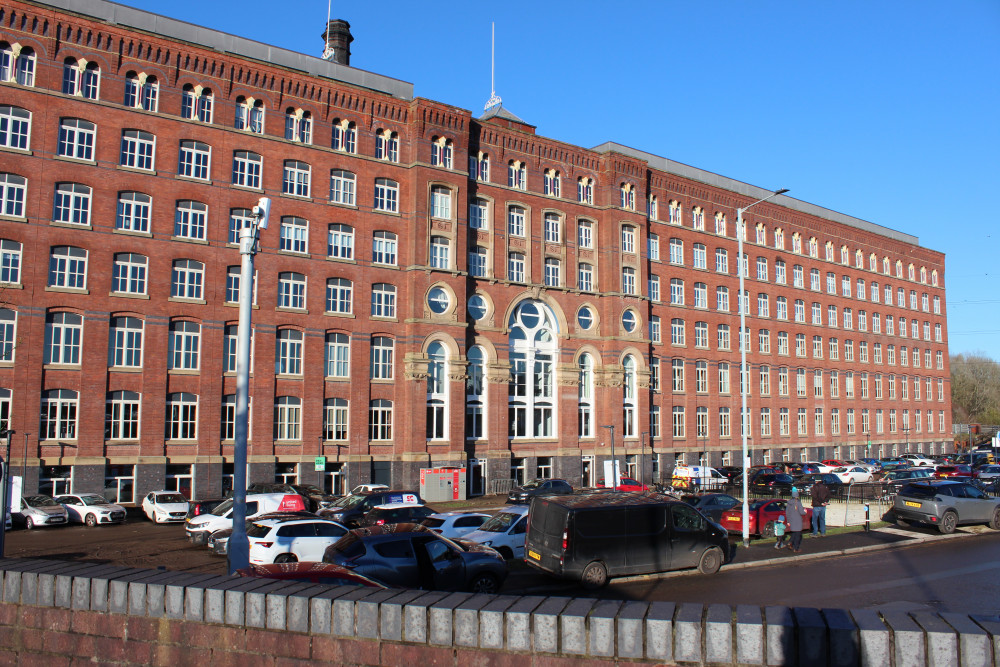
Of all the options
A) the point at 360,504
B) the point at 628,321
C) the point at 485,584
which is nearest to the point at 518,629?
the point at 485,584

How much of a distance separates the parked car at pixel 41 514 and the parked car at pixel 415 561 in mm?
20369

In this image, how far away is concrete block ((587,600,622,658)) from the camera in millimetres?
6629

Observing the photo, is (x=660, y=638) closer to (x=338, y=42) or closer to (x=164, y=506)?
(x=164, y=506)

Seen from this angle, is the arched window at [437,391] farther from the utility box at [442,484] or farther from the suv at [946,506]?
the suv at [946,506]

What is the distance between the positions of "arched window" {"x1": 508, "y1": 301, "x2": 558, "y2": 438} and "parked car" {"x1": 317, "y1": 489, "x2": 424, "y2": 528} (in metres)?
18.8

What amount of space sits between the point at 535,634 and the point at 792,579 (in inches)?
563

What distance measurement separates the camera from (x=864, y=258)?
75.6 meters

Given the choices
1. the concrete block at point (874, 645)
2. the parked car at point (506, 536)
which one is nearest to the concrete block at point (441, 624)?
the concrete block at point (874, 645)

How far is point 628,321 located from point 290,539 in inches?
1470

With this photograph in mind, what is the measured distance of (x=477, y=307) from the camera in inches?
1877

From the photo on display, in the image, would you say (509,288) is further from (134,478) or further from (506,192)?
(134,478)

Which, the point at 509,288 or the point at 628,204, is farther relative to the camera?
the point at 628,204

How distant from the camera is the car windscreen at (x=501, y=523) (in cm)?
2178

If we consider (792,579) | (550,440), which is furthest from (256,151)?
(792,579)
